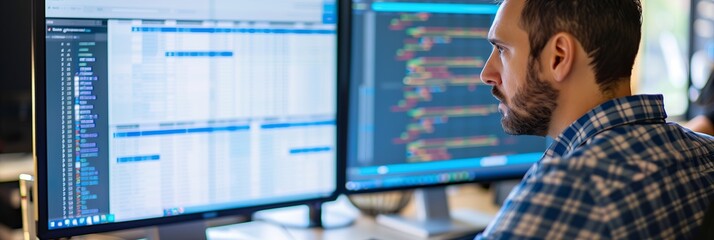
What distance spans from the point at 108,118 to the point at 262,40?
30cm

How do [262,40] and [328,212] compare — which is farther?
[328,212]

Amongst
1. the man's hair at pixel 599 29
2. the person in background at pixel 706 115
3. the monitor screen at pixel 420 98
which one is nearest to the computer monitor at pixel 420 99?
the monitor screen at pixel 420 98

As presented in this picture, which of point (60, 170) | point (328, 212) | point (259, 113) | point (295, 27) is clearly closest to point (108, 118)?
point (60, 170)

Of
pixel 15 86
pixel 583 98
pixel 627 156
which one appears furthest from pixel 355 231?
pixel 15 86

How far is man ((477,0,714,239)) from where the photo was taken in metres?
0.92

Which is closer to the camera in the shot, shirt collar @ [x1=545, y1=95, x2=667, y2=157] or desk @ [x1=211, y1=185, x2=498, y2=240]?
shirt collar @ [x1=545, y1=95, x2=667, y2=157]

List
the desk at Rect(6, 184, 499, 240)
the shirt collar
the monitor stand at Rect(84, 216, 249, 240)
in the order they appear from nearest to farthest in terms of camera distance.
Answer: the shirt collar → the monitor stand at Rect(84, 216, 249, 240) → the desk at Rect(6, 184, 499, 240)

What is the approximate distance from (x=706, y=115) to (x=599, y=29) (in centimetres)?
143

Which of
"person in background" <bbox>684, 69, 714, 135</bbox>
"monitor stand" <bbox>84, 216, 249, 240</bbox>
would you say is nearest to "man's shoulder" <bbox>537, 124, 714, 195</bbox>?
"monitor stand" <bbox>84, 216, 249, 240</bbox>

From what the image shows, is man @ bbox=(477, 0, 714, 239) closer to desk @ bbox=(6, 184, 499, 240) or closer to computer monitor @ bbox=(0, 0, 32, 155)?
desk @ bbox=(6, 184, 499, 240)

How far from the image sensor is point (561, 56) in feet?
3.71

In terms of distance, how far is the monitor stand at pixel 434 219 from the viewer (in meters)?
1.65

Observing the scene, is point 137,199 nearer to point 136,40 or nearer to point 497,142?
point 136,40

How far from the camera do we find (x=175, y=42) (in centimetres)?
130
